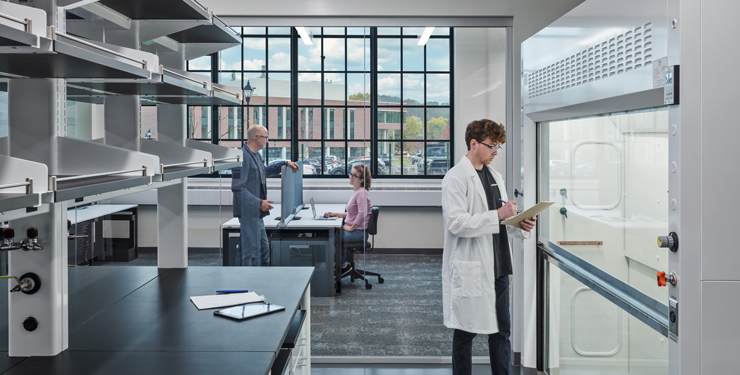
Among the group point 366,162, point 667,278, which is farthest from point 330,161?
point 667,278

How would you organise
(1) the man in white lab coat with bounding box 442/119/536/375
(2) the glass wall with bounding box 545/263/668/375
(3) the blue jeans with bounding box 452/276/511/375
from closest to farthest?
(2) the glass wall with bounding box 545/263/668/375 → (1) the man in white lab coat with bounding box 442/119/536/375 → (3) the blue jeans with bounding box 452/276/511/375

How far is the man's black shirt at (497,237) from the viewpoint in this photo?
2749 mm

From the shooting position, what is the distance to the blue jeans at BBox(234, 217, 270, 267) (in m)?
3.53

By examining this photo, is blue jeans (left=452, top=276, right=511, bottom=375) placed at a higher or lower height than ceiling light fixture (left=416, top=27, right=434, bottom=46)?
lower

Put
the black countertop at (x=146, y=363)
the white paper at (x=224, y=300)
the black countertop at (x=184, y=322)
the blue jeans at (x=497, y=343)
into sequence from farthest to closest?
the blue jeans at (x=497, y=343)
the white paper at (x=224, y=300)
the black countertop at (x=184, y=322)
the black countertop at (x=146, y=363)

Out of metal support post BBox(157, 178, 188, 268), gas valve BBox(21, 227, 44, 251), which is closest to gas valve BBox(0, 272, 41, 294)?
gas valve BBox(21, 227, 44, 251)

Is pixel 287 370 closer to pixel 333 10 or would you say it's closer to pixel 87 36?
pixel 87 36

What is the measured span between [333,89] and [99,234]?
1833 mm

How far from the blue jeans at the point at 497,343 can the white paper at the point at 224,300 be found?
1.11 meters

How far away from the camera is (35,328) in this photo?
1652 mm

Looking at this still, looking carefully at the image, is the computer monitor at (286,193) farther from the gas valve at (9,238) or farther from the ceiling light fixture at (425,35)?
the gas valve at (9,238)

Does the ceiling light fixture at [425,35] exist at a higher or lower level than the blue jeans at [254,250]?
higher

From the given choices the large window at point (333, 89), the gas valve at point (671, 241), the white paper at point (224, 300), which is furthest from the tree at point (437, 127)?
the gas valve at point (671, 241)

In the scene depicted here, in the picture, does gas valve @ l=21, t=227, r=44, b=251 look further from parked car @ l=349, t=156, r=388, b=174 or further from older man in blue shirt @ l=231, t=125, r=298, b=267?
parked car @ l=349, t=156, r=388, b=174
